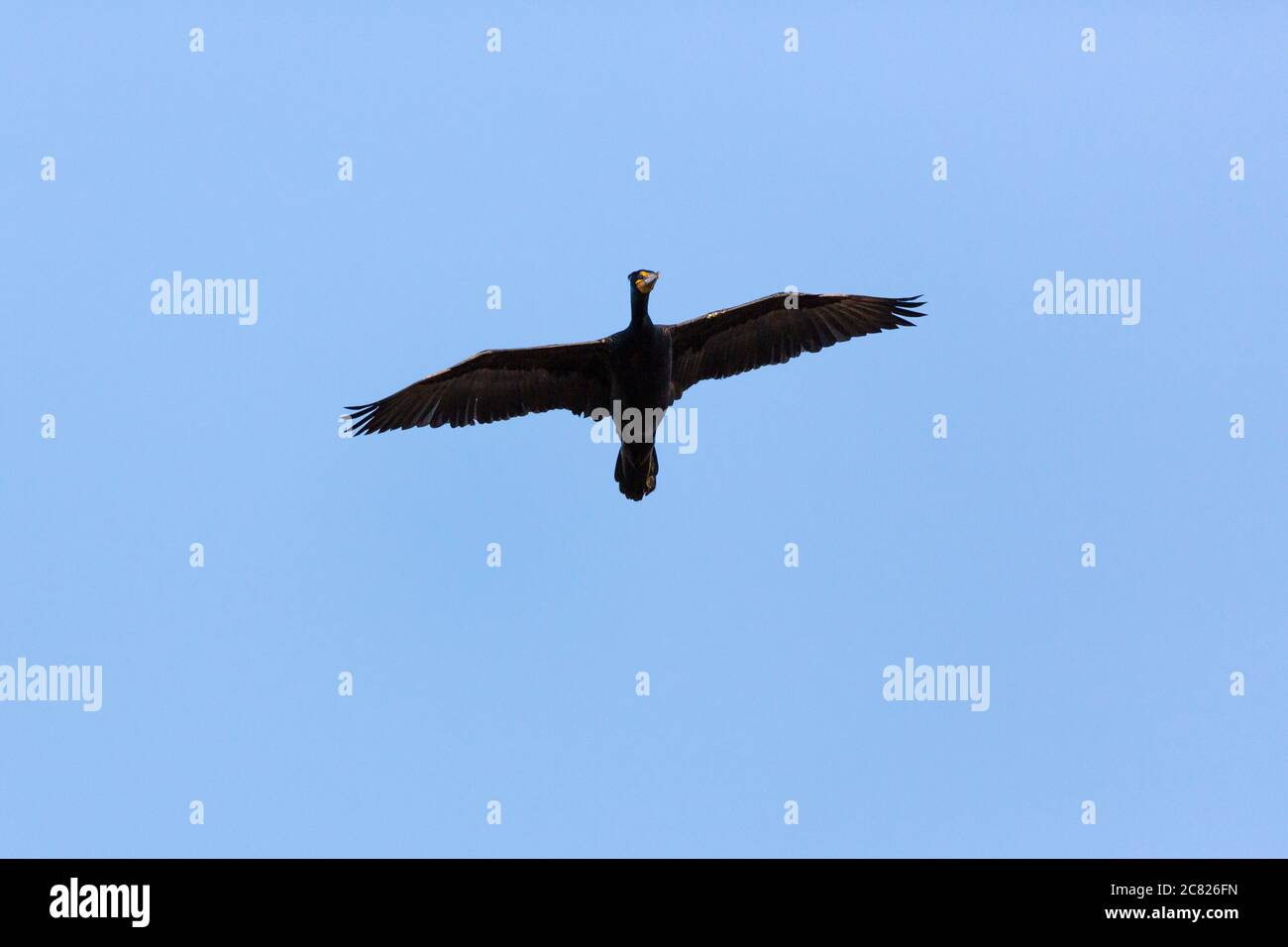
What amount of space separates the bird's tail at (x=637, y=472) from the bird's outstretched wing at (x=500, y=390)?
4.03 feet

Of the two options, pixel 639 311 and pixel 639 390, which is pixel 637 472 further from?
pixel 639 311

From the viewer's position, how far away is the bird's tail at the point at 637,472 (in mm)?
21047

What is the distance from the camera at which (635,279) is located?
19.9m

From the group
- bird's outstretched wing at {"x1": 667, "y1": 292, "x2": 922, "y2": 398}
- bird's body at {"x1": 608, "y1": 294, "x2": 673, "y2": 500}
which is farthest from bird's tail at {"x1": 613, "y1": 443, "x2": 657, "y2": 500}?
bird's outstretched wing at {"x1": 667, "y1": 292, "x2": 922, "y2": 398}

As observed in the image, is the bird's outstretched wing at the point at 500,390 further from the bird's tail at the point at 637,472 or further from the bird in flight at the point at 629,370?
the bird's tail at the point at 637,472

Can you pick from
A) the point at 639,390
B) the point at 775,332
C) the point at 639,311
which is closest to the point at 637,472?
the point at 639,390

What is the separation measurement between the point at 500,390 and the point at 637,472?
2.51m

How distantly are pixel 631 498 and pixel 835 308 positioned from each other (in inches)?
162

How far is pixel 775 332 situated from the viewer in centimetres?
2189
